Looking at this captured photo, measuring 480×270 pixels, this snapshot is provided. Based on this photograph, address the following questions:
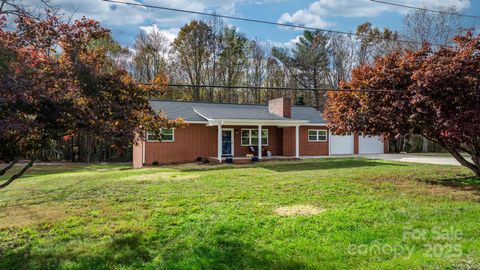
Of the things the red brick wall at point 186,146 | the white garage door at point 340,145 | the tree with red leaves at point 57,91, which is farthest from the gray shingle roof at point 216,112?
the tree with red leaves at point 57,91

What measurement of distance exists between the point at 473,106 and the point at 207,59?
27.6 m

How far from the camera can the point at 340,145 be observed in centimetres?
2650

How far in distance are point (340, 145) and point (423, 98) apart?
57.0 ft

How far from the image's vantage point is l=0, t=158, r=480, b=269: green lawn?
499cm

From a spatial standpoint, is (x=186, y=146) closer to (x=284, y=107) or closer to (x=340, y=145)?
(x=284, y=107)

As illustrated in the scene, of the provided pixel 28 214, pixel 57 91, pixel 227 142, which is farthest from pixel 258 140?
pixel 57 91

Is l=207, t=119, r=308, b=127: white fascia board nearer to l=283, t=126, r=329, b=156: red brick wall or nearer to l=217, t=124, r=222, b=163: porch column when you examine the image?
l=217, t=124, r=222, b=163: porch column

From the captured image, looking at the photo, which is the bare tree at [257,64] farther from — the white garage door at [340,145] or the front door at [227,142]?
A: the front door at [227,142]

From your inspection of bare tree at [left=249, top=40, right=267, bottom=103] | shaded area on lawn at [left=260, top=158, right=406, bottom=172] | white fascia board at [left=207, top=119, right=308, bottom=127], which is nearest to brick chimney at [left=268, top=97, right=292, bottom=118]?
white fascia board at [left=207, top=119, right=308, bottom=127]

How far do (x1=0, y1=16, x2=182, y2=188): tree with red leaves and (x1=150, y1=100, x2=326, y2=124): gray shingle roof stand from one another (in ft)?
46.2

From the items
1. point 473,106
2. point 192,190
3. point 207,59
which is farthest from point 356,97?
point 207,59

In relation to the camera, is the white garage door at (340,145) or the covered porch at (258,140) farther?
the white garage door at (340,145)

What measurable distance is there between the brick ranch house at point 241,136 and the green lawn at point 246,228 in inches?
388

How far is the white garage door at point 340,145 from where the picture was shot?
26125 mm
